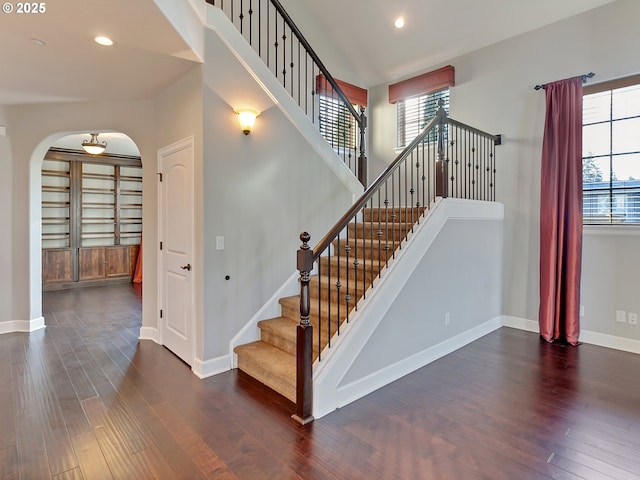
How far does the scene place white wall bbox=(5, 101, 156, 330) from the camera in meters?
4.23

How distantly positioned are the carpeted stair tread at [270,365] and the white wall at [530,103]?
327 cm

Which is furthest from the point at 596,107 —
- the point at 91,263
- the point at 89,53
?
the point at 91,263

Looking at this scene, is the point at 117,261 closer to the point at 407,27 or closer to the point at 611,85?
the point at 407,27

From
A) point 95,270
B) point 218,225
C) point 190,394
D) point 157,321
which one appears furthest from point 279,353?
point 95,270

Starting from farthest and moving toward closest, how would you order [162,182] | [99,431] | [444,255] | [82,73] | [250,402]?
1. [162,182]
2. [444,255]
3. [82,73]
4. [250,402]
5. [99,431]

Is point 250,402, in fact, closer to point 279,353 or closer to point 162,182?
point 279,353

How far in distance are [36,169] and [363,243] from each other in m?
4.36

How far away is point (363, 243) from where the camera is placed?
12.1 ft

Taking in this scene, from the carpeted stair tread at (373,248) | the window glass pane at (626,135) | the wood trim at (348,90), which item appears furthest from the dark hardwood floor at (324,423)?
the wood trim at (348,90)

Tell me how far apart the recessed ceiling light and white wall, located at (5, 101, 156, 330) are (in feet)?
4.86

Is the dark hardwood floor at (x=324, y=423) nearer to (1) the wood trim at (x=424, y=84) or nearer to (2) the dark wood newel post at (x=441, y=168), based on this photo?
(2) the dark wood newel post at (x=441, y=168)

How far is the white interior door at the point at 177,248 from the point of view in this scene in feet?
11.3

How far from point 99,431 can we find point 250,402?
1003 mm

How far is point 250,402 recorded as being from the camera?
9.04 feet
